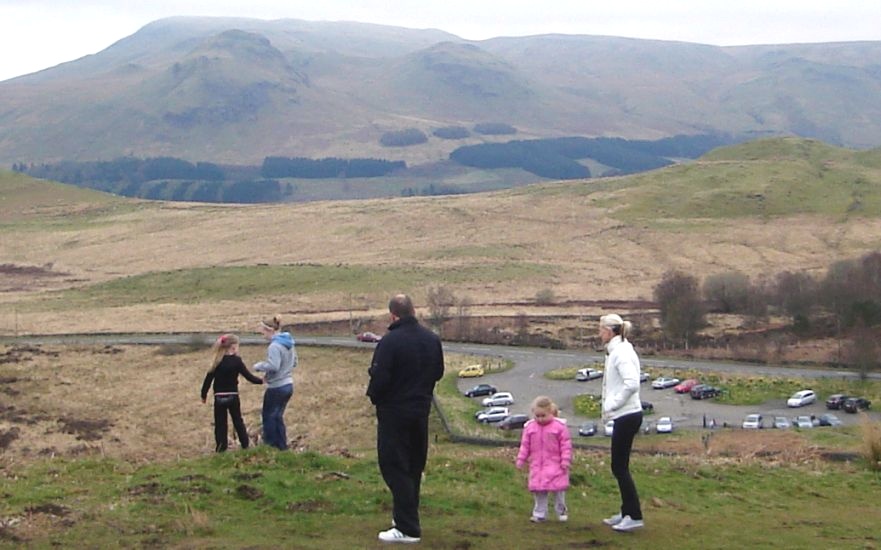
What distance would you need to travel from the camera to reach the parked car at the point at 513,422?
4156cm

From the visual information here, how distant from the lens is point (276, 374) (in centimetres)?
1803

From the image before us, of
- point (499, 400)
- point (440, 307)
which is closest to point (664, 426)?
point (499, 400)

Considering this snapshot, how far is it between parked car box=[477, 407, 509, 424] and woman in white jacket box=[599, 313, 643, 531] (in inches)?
1158

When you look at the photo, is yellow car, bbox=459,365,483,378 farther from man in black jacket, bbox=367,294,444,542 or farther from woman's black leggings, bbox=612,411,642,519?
man in black jacket, bbox=367,294,444,542

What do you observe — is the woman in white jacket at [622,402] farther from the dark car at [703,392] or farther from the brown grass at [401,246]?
the brown grass at [401,246]

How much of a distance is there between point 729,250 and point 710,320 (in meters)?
48.4

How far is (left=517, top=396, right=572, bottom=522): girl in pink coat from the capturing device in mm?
14039

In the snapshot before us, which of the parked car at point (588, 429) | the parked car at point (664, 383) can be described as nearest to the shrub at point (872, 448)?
the parked car at point (588, 429)

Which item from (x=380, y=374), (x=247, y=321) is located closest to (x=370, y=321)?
(x=247, y=321)

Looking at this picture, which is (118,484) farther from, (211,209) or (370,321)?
(211,209)

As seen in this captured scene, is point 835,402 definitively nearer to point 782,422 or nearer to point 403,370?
point 782,422

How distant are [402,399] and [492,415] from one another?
1222 inches


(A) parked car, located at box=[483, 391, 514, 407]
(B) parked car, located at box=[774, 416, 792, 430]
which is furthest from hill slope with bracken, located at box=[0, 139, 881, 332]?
(B) parked car, located at box=[774, 416, 792, 430]

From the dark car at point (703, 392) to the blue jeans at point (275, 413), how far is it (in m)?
34.8
